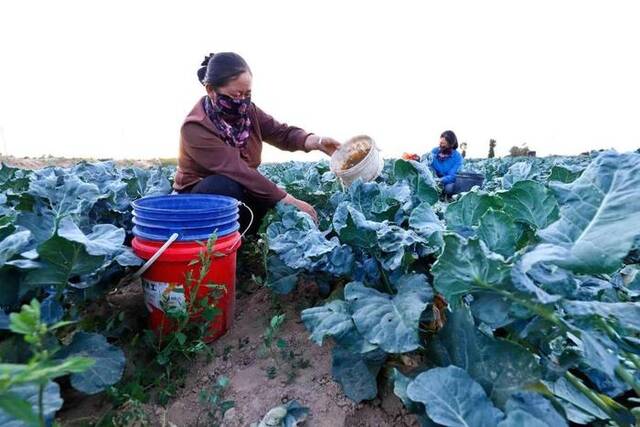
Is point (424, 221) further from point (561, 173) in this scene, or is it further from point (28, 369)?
point (28, 369)

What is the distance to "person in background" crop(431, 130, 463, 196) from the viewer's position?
778 centimetres

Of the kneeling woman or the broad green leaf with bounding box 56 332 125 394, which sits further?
the kneeling woman

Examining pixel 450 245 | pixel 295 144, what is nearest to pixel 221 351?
pixel 450 245

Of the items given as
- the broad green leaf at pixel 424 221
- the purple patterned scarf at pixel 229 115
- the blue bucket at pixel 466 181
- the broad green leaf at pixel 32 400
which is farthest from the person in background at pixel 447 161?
the broad green leaf at pixel 32 400

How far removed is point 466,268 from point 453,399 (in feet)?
1.02

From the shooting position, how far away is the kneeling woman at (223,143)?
101 inches

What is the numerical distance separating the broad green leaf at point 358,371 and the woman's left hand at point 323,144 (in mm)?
2079

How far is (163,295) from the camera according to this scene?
1631 mm

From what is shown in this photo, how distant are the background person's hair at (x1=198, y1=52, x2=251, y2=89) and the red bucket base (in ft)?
3.84

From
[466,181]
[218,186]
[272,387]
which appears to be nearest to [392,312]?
[272,387]

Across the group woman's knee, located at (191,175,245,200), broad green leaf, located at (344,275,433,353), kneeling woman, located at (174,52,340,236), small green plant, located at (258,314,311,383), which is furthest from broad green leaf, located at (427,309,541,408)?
woman's knee, located at (191,175,245,200)

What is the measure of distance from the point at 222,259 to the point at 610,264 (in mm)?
1441

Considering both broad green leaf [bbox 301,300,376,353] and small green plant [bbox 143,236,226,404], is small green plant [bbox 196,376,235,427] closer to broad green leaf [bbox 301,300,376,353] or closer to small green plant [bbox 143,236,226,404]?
small green plant [bbox 143,236,226,404]

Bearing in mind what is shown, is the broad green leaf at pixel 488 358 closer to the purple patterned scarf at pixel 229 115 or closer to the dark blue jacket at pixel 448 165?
the purple patterned scarf at pixel 229 115
